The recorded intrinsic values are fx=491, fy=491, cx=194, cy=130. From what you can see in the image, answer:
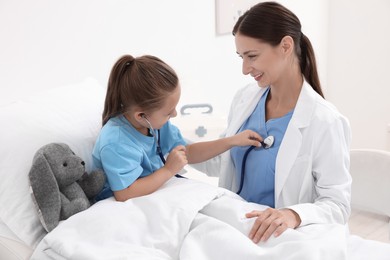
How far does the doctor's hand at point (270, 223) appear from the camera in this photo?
119cm

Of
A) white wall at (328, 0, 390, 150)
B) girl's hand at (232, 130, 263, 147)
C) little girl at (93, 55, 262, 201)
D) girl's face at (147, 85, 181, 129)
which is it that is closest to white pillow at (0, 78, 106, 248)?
little girl at (93, 55, 262, 201)

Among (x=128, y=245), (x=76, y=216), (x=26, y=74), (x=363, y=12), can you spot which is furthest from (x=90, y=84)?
(x=363, y=12)

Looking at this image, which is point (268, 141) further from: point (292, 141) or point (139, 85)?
point (139, 85)

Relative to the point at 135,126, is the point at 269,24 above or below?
above

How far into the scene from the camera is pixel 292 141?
1.50 metres

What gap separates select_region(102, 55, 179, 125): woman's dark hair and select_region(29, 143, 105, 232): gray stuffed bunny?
208 millimetres

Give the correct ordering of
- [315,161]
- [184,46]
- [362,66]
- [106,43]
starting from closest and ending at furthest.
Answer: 1. [315,161]
2. [106,43]
3. [184,46]
4. [362,66]

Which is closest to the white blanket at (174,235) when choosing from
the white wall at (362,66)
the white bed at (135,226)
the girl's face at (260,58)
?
the white bed at (135,226)

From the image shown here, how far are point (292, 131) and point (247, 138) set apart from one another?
6.1 inches

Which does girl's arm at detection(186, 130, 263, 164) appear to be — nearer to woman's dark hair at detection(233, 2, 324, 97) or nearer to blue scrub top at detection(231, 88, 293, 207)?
blue scrub top at detection(231, 88, 293, 207)

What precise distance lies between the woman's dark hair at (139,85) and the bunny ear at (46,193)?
0.91ft

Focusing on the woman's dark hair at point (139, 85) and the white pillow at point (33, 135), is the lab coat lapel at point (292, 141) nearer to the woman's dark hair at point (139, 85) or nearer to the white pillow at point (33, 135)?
the woman's dark hair at point (139, 85)

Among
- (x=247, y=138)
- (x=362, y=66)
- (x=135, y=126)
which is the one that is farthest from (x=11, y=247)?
(x=362, y=66)

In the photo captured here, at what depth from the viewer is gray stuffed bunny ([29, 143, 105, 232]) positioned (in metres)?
1.25
